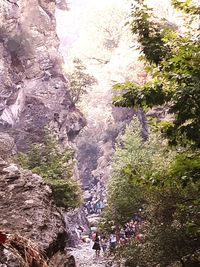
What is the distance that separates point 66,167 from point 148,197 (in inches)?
483

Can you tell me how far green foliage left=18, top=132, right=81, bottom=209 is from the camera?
23.9 meters

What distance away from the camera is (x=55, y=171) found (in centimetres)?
2491

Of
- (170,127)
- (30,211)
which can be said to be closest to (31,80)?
(170,127)

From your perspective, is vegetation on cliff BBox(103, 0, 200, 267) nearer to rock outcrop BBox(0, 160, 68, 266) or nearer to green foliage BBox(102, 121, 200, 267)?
green foliage BBox(102, 121, 200, 267)

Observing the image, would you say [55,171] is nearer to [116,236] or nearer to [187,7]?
[116,236]

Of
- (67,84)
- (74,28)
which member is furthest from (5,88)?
(74,28)

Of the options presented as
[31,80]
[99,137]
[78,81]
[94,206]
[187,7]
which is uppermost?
[187,7]

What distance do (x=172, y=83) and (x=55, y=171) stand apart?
18.5 m

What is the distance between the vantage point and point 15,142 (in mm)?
32281

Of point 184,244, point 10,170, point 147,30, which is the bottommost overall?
point 184,244

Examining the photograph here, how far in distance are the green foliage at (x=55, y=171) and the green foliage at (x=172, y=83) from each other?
49.6 ft

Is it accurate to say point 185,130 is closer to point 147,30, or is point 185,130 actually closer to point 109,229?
point 147,30

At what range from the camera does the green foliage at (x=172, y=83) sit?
265 inches

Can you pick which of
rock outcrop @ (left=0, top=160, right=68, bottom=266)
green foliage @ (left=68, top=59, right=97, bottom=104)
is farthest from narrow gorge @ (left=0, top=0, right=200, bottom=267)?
green foliage @ (left=68, top=59, right=97, bottom=104)
